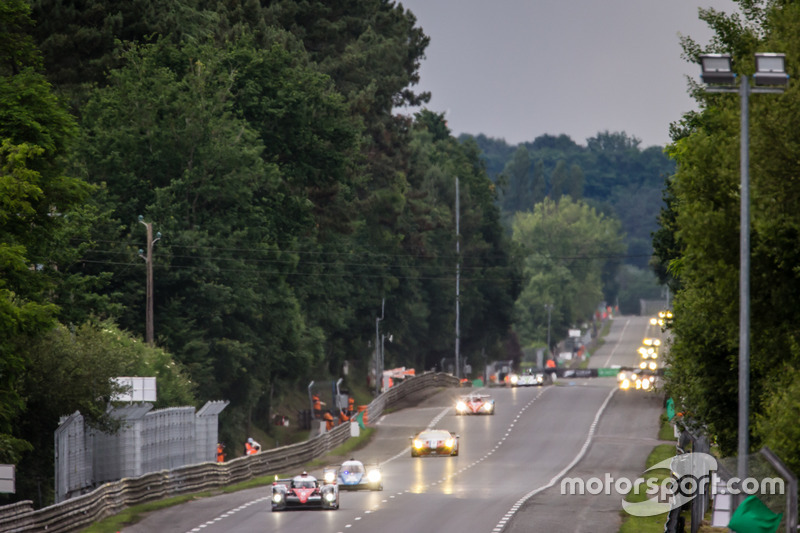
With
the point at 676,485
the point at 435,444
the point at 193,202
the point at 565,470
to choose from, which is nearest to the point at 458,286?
the point at 193,202

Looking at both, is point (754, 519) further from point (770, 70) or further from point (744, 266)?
point (770, 70)

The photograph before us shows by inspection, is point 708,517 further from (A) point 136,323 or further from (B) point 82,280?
(A) point 136,323

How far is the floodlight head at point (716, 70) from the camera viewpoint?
21.6 metres

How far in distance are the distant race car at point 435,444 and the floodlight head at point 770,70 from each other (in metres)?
39.3

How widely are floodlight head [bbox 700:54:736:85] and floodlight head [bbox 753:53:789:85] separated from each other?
465 mm

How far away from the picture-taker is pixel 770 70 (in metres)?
21.4

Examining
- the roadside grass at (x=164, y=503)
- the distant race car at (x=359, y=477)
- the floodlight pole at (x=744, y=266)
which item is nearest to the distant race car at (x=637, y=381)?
the roadside grass at (x=164, y=503)

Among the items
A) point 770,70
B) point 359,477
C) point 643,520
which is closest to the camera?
point 770,70

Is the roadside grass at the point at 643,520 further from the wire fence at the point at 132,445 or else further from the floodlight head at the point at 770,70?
the floodlight head at the point at 770,70

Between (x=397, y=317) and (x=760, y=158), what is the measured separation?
289ft

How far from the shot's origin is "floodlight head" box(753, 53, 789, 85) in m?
21.3

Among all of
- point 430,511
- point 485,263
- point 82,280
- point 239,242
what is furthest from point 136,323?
point 485,263

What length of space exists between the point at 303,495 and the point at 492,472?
14.8 m

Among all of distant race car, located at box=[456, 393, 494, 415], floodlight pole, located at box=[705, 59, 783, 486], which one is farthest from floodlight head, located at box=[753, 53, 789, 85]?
distant race car, located at box=[456, 393, 494, 415]
